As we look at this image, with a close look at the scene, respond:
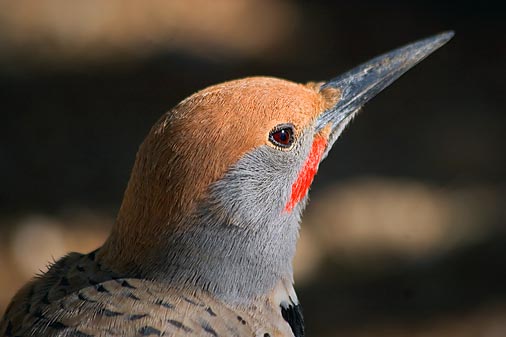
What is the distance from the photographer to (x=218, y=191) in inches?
129

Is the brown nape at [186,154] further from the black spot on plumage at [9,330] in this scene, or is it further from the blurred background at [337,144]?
the blurred background at [337,144]

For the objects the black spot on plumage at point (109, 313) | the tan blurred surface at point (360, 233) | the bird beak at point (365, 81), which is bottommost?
the black spot on plumage at point (109, 313)

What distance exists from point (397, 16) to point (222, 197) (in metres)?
4.86

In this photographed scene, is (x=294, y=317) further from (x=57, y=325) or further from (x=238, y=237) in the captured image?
(x=57, y=325)

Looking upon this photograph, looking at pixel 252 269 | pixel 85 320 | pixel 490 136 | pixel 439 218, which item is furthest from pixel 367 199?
pixel 85 320

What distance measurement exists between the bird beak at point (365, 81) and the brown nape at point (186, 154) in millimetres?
419

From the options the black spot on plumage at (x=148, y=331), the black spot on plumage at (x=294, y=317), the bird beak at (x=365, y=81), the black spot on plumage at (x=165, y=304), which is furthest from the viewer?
the bird beak at (x=365, y=81)

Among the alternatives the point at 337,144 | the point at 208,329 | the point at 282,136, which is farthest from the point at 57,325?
the point at 337,144

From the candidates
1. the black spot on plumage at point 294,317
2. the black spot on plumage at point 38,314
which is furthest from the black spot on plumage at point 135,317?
the black spot on plumage at point 294,317

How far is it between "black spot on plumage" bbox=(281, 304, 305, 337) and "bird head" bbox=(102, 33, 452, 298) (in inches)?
5.2

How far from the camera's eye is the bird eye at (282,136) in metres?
3.40

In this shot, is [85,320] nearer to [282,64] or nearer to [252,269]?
[252,269]

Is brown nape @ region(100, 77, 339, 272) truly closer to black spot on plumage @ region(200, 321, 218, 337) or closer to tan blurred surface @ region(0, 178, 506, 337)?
black spot on plumage @ region(200, 321, 218, 337)

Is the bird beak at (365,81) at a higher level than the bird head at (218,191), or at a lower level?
higher
